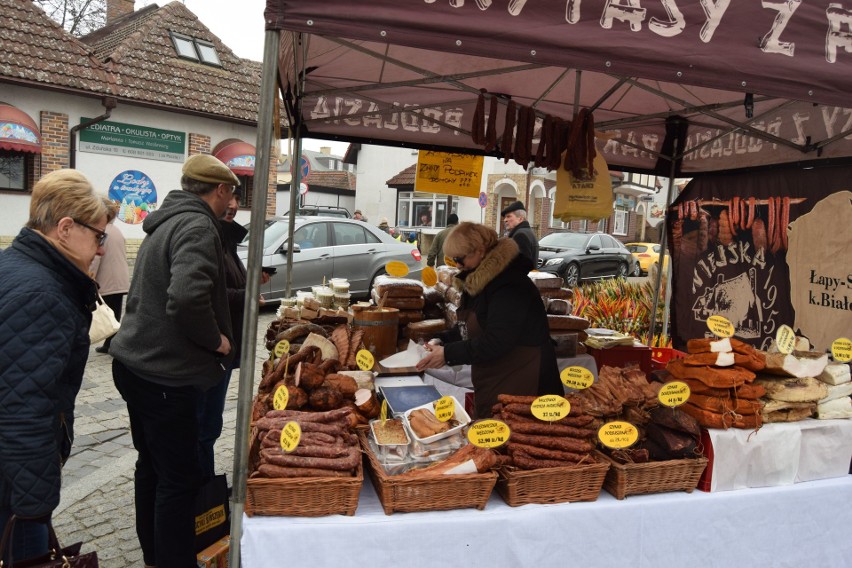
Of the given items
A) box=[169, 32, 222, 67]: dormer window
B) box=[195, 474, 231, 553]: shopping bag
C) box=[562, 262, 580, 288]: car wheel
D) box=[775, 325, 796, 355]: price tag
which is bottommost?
box=[195, 474, 231, 553]: shopping bag

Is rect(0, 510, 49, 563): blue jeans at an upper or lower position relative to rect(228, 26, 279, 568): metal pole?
lower

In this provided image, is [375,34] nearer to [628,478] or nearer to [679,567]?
[628,478]

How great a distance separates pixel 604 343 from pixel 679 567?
272 centimetres

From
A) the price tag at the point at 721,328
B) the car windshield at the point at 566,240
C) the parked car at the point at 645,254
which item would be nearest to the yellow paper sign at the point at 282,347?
the price tag at the point at 721,328

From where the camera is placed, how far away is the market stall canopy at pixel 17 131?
40.5ft

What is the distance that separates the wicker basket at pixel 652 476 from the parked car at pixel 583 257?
14880 millimetres

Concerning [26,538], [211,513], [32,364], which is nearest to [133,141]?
[211,513]

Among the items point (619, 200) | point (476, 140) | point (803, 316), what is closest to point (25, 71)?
point (476, 140)

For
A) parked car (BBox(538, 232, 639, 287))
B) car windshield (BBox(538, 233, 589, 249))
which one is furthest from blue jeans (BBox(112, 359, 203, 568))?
car windshield (BBox(538, 233, 589, 249))

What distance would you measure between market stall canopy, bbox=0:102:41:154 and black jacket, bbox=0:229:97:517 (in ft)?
42.3

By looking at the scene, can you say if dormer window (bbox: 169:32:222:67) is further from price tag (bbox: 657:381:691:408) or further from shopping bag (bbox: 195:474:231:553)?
price tag (bbox: 657:381:691:408)

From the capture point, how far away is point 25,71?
41.4 ft

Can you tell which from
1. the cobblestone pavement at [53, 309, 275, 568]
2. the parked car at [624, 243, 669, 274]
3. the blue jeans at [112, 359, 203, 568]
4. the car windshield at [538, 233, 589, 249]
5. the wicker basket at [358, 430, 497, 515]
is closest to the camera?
the wicker basket at [358, 430, 497, 515]

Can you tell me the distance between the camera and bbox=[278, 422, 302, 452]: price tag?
86.1 inches
